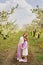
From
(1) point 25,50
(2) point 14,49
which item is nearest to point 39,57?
(1) point 25,50

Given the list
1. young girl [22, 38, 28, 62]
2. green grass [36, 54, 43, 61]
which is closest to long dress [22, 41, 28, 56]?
young girl [22, 38, 28, 62]

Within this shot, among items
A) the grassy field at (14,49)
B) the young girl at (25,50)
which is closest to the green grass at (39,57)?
the grassy field at (14,49)

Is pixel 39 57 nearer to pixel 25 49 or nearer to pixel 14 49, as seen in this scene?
pixel 25 49

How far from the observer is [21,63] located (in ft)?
10.8

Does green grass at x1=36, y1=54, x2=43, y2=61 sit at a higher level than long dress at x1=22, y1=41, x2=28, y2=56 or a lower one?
lower

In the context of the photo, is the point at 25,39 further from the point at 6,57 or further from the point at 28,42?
the point at 6,57

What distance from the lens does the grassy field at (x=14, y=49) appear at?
10.8 ft

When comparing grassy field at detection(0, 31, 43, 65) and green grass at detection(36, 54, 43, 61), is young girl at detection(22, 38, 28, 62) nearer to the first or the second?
grassy field at detection(0, 31, 43, 65)

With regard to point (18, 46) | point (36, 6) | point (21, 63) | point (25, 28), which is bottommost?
point (21, 63)

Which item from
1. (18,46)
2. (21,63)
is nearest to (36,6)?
(18,46)

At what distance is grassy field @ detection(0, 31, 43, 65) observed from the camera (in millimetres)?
3283

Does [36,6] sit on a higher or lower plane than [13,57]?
higher

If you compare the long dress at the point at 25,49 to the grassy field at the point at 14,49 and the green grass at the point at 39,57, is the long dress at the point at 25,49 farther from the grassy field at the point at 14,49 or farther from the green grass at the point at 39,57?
the green grass at the point at 39,57

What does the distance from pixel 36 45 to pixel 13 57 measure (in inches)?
14.3
